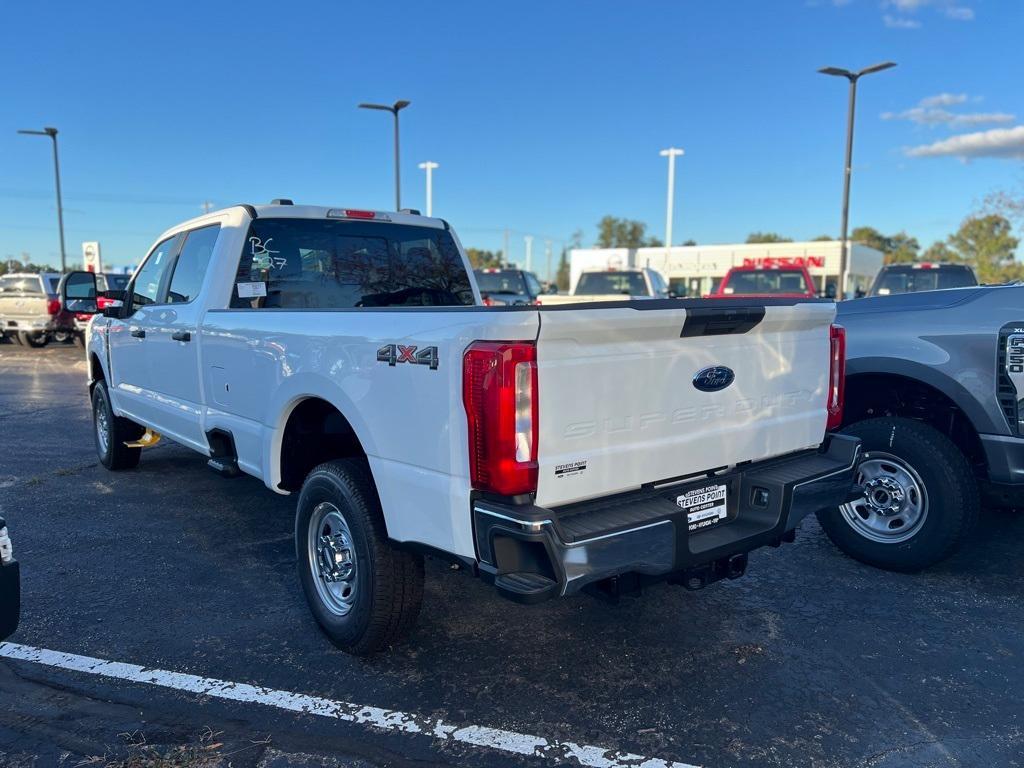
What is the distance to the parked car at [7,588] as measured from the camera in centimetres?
254

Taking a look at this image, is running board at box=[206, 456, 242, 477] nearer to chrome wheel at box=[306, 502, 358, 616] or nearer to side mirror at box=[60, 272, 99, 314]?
chrome wheel at box=[306, 502, 358, 616]

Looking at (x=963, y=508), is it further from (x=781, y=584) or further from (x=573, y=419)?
(x=573, y=419)

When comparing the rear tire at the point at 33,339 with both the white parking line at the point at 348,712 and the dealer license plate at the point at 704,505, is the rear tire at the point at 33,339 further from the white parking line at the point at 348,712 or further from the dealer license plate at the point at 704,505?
the dealer license plate at the point at 704,505

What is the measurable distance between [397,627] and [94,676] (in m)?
1.30

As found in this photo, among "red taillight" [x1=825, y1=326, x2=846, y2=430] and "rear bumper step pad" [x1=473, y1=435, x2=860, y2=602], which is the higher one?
"red taillight" [x1=825, y1=326, x2=846, y2=430]

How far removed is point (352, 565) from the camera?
3510 mm

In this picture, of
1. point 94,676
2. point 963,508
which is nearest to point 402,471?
point 94,676

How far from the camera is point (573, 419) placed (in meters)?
2.71

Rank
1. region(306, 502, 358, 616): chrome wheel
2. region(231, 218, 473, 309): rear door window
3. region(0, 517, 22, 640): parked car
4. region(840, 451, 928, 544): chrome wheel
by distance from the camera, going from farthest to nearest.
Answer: region(231, 218, 473, 309): rear door window
region(840, 451, 928, 544): chrome wheel
region(306, 502, 358, 616): chrome wheel
region(0, 517, 22, 640): parked car

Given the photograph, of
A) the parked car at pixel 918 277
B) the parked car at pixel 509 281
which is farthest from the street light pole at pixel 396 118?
the parked car at pixel 918 277

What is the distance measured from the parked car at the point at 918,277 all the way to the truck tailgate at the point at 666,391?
10743 mm

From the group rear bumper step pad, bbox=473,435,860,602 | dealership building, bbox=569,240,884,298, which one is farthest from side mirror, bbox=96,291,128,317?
dealership building, bbox=569,240,884,298

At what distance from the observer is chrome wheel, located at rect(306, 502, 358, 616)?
139 inches

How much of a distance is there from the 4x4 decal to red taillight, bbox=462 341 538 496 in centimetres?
18
